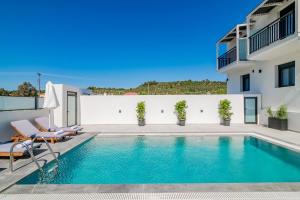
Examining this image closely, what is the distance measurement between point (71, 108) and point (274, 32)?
42.4 feet

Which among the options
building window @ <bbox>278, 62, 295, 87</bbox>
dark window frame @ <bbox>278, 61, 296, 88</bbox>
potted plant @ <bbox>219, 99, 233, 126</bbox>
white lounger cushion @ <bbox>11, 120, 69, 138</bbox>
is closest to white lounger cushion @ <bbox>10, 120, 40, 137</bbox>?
white lounger cushion @ <bbox>11, 120, 69, 138</bbox>

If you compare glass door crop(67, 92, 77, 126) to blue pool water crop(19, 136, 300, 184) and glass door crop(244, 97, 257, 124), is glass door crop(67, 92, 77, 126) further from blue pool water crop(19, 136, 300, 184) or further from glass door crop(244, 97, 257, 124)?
glass door crop(244, 97, 257, 124)

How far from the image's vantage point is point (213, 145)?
10.1 m

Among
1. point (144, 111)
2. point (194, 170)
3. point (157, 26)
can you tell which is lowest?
point (194, 170)

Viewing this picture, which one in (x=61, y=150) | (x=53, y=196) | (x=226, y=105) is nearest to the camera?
(x=53, y=196)

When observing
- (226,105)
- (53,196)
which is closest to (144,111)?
(226,105)

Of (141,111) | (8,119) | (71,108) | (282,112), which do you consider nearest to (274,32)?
(282,112)

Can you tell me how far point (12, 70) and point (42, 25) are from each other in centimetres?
2199

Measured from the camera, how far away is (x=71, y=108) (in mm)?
15398

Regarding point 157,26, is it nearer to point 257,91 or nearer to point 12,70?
point 257,91

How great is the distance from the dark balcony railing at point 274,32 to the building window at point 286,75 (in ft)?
5.68

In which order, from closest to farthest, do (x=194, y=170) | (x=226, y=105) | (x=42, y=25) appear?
1. (x=194, y=170)
2. (x=226, y=105)
3. (x=42, y=25)

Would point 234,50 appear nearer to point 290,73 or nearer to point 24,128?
point 290,73

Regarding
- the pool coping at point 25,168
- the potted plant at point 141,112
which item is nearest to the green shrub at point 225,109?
the potted plant at point 141,112
